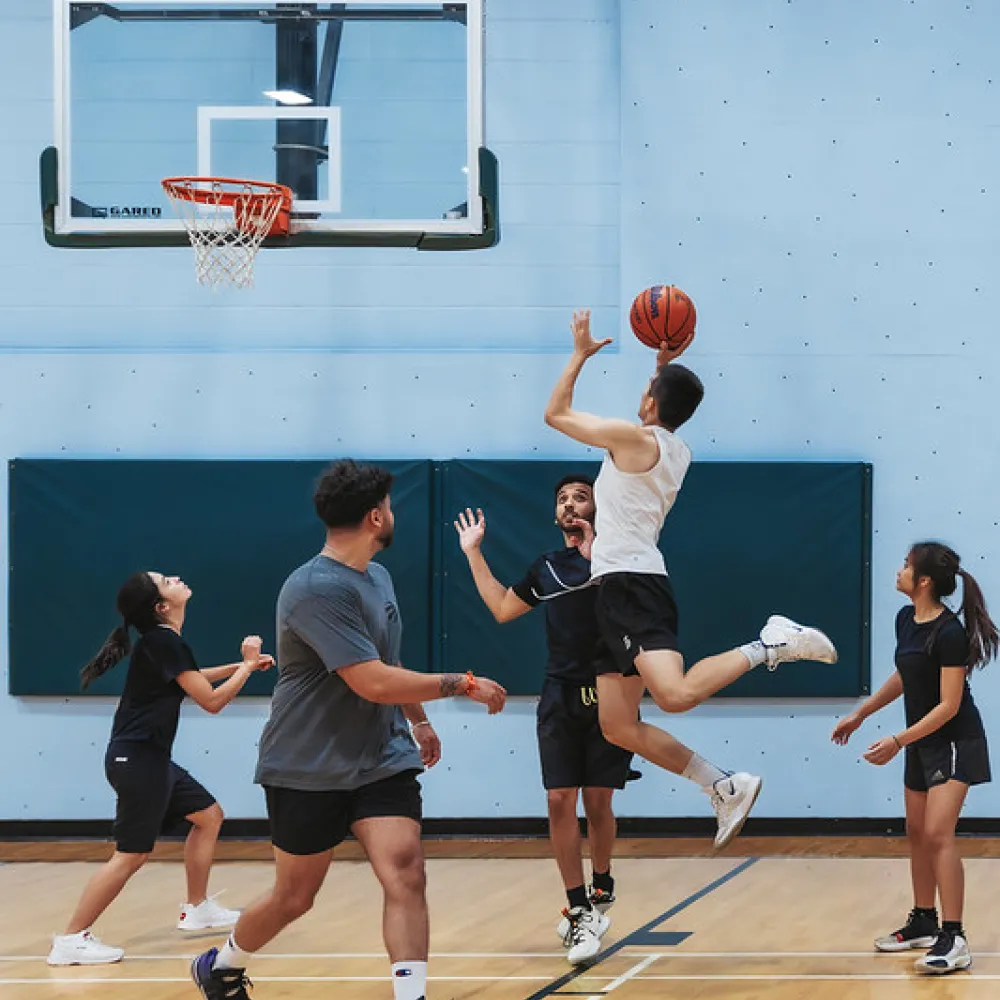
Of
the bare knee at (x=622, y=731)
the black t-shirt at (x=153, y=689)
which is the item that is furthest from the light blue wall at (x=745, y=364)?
the bare knee at (x=622, y=731)

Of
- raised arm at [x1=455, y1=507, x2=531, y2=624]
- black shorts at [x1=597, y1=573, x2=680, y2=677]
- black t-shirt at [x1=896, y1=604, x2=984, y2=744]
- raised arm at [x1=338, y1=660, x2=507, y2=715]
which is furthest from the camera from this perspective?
raised arm at [x1=455, y1=507, x2=531, y2=624]

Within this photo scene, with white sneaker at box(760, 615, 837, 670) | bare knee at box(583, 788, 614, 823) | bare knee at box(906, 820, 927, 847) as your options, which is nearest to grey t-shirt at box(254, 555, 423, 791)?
white sneaker at box(760, 615, 837, 670)

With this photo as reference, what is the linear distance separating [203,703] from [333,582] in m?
2.15

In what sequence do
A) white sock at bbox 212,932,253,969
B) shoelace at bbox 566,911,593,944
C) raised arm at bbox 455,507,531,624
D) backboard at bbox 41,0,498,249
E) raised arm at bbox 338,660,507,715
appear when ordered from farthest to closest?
backboard at bbox 41,0,498,249 → raised arm at bbox 455,507,531,624 → shoelace at bbox 566,911,593,944 → white sock at bbox 212,932,253,969 → raised arm at bbox 338,660,507,715

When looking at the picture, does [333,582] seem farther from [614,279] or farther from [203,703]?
[614,279]

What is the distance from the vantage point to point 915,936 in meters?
6.42

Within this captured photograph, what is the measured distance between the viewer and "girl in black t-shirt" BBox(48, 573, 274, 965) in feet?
21.2

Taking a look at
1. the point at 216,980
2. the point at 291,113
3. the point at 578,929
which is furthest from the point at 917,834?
the point at 291,113

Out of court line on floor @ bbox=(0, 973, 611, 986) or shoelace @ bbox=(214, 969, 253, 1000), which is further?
court line on floor @ bbox=(0, 973, 611, 986)

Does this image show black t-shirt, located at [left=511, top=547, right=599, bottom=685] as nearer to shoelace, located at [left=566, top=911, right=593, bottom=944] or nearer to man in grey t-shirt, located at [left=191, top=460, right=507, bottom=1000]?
shoelace, located at [left=566, top=911, right=593, bottom=944]

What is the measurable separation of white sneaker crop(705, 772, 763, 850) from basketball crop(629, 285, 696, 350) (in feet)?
5.83

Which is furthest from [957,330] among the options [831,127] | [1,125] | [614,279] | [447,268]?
[1,125]

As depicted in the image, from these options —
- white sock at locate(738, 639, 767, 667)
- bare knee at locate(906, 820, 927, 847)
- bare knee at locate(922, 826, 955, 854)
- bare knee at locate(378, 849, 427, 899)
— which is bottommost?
bare knee at locate(906, 820, 927, 847)

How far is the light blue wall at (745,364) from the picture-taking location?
954 centimetres
